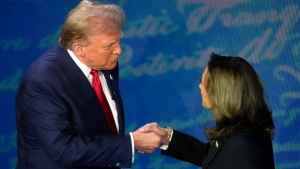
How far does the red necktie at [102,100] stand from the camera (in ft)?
8.10

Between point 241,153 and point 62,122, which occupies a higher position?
point 62,122

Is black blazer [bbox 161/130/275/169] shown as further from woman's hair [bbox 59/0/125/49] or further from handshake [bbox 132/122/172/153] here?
woman's hair [bbox 59/0/125/49]

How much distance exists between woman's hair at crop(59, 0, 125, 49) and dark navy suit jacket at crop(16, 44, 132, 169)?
8 cm

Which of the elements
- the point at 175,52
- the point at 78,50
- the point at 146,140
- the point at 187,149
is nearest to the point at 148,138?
the point at 146,140

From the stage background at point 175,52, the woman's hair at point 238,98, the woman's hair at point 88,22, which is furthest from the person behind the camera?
the stage background at point 175,52

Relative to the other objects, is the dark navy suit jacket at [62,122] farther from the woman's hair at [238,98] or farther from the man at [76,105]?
the woman's hair at [238,98]

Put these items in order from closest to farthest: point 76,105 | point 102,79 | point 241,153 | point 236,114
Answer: point 241,153
point 236,114
point 76,105
point 102,79

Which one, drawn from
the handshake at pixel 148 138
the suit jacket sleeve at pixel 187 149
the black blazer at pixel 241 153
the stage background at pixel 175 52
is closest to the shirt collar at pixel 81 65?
the handshake at pixel 148 138

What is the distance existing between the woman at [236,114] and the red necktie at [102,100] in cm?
44

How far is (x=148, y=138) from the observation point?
246 cm

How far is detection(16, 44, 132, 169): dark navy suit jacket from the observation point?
2244mm

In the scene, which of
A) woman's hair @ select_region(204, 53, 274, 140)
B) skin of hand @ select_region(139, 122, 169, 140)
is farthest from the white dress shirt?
woman's hair @ select_region(204, 53, 274, 140)

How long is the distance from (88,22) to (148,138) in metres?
0.52

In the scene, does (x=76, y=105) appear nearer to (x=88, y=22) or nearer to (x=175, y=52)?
(x=88, y=22)
